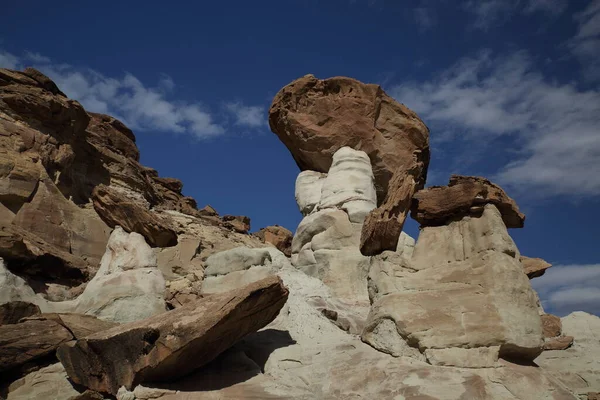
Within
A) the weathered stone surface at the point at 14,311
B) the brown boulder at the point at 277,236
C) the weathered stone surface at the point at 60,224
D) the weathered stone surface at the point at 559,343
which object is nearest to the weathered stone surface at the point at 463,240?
the weathered stone surface at the point at 559,343

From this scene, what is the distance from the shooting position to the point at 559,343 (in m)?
8.80

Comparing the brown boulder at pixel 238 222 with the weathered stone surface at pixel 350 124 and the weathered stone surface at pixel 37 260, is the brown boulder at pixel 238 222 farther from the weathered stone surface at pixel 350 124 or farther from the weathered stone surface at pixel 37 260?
the weathered stone surface at pixel 37 260

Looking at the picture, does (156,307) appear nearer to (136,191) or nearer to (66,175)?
(66,175)

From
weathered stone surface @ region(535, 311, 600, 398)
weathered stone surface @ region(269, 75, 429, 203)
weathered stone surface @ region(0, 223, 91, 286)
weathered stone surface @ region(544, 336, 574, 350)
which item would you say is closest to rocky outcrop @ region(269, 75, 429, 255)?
weathered stone surface @ region(269, 75, 429, 203)

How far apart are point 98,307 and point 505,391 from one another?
16.9 feet

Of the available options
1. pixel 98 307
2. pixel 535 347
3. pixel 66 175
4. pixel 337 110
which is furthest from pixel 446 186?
pixel 66 175

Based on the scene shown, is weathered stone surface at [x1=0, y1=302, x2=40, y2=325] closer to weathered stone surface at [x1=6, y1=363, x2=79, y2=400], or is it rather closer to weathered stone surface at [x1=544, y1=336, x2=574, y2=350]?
weathered stone surface at [x1=6, y1=363, x2=79, y2=400]

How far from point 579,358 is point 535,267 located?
2619mm

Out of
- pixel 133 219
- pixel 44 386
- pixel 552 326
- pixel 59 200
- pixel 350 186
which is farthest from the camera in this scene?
pixel 59 200

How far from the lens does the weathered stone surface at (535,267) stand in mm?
10492

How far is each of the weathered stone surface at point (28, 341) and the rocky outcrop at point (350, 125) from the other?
315 inches

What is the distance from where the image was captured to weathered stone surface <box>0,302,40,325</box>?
20.4 feet

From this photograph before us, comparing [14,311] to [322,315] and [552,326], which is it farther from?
[552,326]

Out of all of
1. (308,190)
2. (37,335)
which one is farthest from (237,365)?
(308,190)
